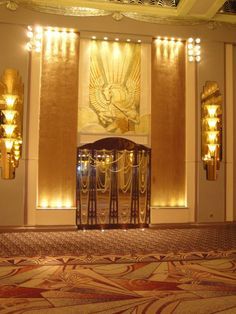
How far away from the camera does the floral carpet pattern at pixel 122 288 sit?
3521 millimetres

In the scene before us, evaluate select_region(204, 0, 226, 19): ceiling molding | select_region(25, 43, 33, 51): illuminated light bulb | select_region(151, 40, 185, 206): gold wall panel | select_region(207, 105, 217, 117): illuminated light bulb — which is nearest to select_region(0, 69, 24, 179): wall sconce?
select_region(25, 43, 33, 51): illuminated light bulb

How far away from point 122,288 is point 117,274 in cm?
60

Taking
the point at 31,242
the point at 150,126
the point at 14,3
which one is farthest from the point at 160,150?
the point at 14,3

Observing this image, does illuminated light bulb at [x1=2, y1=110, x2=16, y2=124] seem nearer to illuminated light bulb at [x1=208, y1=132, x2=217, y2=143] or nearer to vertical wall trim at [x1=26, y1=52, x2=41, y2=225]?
vertical wall trim at [x1=26, y1=52, x2=41, y2=225]

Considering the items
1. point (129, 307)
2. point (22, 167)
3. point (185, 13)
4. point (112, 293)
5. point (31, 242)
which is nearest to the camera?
point (129, 307)

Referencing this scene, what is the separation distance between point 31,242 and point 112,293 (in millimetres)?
3240

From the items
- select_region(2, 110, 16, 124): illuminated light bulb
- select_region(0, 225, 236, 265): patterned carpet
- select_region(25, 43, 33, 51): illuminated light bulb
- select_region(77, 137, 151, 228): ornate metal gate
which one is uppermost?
select_region(25, 43, 33, 51): illuminated light bulb

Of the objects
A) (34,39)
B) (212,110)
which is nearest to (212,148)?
(212,110)

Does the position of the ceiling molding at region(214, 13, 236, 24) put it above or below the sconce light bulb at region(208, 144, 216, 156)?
above

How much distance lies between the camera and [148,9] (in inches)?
361

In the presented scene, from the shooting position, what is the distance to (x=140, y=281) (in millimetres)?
4383

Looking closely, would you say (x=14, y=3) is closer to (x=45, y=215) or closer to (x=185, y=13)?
(x=185, y=13)

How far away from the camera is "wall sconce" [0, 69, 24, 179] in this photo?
746 cm

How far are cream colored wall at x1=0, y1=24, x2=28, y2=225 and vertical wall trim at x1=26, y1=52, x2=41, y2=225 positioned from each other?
0.13m
